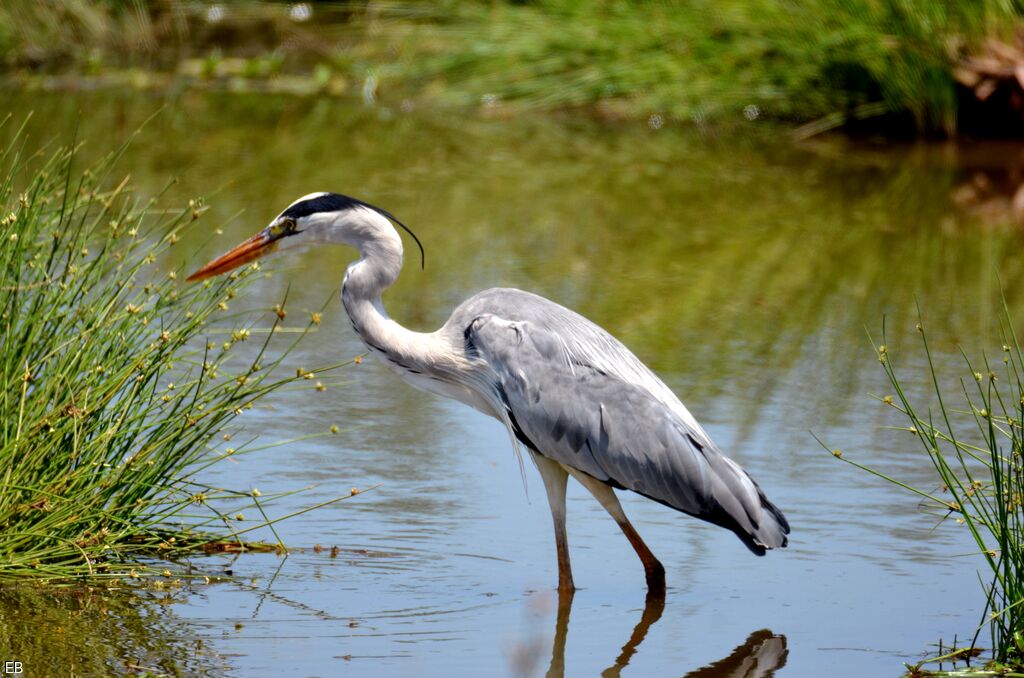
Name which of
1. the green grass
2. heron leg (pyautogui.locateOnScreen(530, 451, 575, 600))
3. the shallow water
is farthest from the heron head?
the green grass

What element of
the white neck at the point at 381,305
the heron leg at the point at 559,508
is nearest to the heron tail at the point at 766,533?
the heron leg at the point at 559,508

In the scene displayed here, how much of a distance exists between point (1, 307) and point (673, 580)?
226cm

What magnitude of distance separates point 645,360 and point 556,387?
94.9 inches

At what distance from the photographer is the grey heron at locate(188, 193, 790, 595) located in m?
4.97

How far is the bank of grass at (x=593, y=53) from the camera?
13484 millimetres

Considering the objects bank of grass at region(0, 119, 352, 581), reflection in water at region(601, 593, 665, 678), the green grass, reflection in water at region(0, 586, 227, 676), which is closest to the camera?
reflection in water at region(0, 586, 227, 676)

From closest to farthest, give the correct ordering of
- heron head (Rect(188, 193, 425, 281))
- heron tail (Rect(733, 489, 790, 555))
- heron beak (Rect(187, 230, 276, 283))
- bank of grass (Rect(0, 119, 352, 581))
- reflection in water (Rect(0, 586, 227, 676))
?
reflection in water (Rect(0, 586, 227, 676))
bank of grass (Rect(0, 119, 352, 581))
heron tail (Rect(733, 489, 790, 555))
heron beak (Rect(187, 230, 276, 283))
heron head (Rect(188, 193, 425, 281))

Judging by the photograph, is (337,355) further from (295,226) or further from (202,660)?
(202,660)

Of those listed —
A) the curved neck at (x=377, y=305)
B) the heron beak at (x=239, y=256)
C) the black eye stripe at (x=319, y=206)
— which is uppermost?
the black eye stripe at (x=319, y=206)

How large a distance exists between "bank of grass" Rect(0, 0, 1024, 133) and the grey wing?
8934 mm

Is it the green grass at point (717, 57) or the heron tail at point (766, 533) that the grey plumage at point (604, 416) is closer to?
the heron tail at point (766, 533)

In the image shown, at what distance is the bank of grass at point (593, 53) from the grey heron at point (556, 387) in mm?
Result: 8868

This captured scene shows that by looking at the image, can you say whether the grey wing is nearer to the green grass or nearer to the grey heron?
the grey heron

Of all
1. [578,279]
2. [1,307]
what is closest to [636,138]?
[578,279]
